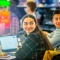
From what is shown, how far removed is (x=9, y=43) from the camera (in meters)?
2.72

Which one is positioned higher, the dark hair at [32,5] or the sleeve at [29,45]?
the dark hair at [32,5]

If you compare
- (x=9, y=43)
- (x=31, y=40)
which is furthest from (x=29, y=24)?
(x=9, y=43)

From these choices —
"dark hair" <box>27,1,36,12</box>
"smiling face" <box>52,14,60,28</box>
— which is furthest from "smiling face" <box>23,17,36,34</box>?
"smiling face" <box>52,14,60,28</box>

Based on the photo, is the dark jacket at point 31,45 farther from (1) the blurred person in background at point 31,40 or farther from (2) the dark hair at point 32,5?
(2) the dark hair at point 32,5

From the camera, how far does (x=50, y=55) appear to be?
8.76ft

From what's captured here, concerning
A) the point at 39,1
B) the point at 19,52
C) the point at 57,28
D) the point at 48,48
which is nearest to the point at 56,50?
the point at 48,48

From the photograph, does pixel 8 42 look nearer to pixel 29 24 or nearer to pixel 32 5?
pixel 29 24

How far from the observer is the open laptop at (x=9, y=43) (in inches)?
107

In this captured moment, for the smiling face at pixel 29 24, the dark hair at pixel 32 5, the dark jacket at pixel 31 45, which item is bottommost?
the dark jacket at pixel 31 45

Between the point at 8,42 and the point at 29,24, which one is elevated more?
the point at 29,24

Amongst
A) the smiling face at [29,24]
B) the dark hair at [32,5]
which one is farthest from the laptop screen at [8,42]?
the dark hair at [32,5]

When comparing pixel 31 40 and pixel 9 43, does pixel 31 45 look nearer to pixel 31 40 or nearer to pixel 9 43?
pixel 31 40

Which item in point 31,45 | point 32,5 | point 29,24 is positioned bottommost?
point 31,45

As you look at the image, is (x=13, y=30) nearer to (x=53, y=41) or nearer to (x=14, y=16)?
(x=14, y=16)
